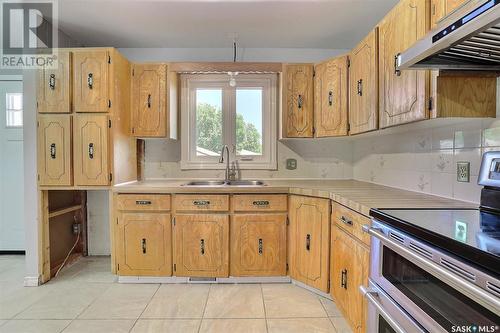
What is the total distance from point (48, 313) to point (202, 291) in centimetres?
111

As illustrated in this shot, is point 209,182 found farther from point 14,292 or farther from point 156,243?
point 14,292

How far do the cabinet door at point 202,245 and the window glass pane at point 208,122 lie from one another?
0.89 m

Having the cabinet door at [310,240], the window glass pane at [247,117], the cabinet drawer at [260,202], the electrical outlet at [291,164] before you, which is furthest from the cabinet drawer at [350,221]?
the window glass pane at [247,117]

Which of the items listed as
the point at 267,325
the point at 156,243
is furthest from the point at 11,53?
the point at 267,325

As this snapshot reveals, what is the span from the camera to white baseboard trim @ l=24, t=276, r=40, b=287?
2436mm

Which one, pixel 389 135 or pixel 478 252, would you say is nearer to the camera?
pixel 478 252

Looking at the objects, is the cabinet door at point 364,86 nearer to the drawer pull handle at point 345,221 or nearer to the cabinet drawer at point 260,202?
the drawer pull handle at point 345,221

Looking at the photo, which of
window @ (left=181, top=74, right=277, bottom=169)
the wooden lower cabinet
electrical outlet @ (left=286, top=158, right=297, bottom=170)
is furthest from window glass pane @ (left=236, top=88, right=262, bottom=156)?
the wooden lower cabinet

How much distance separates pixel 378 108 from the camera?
1.88 m

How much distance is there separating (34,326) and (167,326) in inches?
35.1

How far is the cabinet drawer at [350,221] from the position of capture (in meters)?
1.53

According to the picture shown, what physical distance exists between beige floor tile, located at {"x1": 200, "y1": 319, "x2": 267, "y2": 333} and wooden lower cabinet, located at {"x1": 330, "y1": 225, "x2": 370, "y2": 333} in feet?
1.81

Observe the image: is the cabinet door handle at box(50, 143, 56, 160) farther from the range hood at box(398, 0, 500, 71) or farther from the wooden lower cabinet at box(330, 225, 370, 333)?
the range hood at box(398, 0, 500, 71)

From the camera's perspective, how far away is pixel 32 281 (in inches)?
96.0
